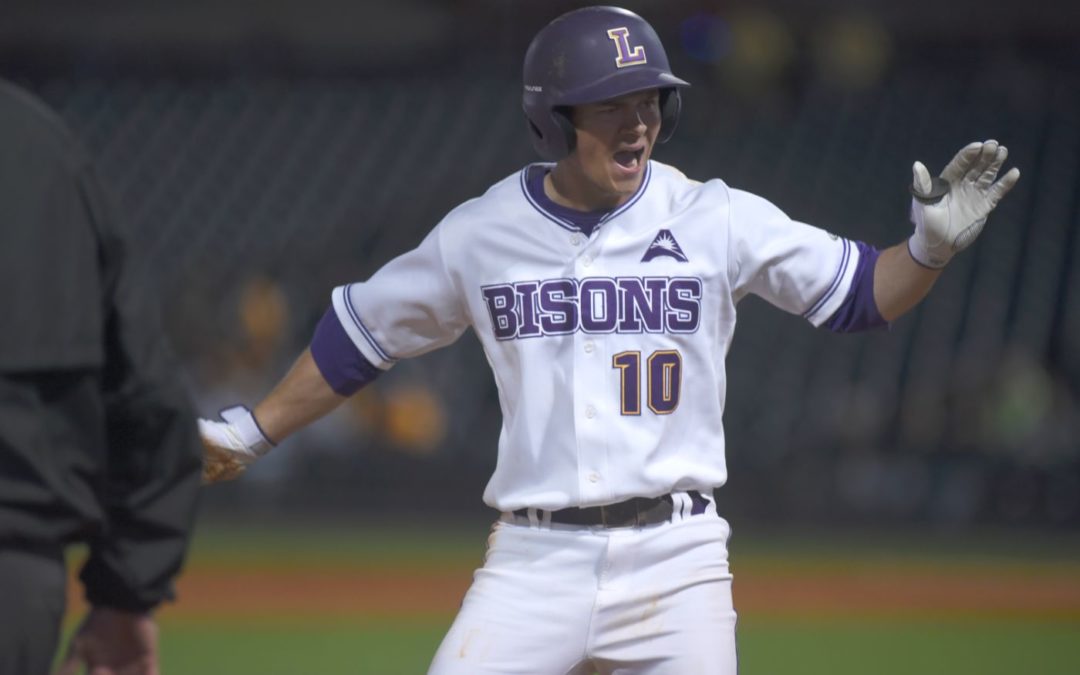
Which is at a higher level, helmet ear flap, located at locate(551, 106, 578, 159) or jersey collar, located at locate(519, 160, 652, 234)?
helmet ear flap, located at locate(551, 106, 578, 159)

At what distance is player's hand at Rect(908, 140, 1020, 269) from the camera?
371cm

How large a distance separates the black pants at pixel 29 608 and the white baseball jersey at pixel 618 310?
147 cm

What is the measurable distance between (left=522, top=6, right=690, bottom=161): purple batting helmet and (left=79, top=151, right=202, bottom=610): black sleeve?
1586mm

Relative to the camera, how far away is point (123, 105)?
19328mm

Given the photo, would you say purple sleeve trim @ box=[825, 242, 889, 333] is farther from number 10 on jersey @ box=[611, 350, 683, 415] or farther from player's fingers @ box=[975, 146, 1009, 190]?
number 10 on jersey @ box=[611, 350, 683, 415]

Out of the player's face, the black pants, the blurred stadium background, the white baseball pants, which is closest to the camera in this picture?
the black pants

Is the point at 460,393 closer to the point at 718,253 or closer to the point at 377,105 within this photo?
the point at 377,105

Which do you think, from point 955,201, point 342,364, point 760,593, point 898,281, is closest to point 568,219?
point 342,364

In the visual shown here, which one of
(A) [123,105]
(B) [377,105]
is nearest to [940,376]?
(B) [377,105]

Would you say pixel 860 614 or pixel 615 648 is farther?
pixel 860 614

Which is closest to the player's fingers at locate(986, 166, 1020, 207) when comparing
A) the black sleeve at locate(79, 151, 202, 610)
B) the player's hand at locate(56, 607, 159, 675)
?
the black sleeve at locate(79, 151, 202, 610)

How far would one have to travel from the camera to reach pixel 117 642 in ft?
8.18

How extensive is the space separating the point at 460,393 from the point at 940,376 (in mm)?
4586

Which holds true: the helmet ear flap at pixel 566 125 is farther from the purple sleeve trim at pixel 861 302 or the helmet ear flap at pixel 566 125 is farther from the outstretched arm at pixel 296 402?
the outstretched arm at pixel 296 402
